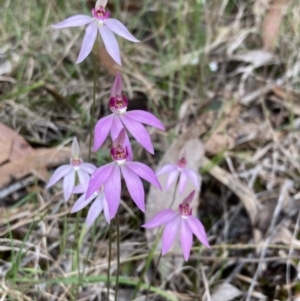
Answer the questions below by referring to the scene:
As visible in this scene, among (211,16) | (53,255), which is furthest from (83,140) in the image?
(211,16)

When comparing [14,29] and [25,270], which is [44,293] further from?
[14,29]

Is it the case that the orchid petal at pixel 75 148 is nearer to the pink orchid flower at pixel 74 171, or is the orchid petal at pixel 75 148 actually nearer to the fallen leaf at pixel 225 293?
the pink orchid flower at pixel 74 171

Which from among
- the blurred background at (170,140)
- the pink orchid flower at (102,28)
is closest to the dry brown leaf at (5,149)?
the blurred background at (170,140)

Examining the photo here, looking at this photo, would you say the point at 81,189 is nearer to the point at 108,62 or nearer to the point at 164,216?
the point at 164,216

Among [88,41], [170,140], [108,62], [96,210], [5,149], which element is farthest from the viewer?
Result: [108,62]

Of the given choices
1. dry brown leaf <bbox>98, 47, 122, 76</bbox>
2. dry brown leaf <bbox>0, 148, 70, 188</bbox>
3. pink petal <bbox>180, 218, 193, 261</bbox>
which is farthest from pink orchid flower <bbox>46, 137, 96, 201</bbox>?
dry brown leaf <bbox>98, 47, 122, 76</bbox>

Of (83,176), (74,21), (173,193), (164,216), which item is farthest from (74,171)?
(173,193)

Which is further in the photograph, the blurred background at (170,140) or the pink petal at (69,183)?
the blurred background at (170,140)
